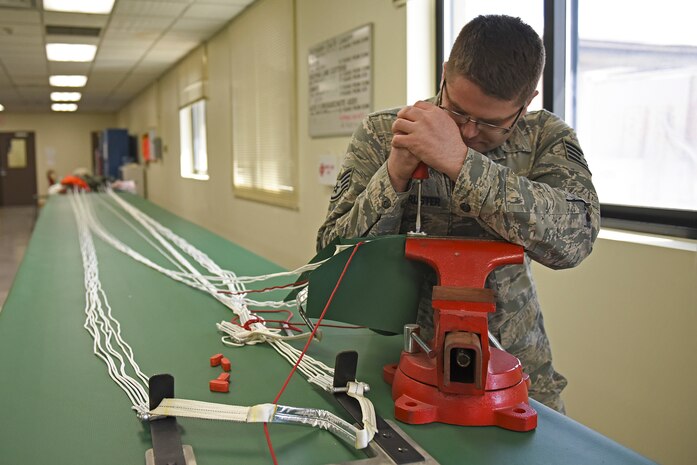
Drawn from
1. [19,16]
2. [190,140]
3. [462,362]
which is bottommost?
[462,362]

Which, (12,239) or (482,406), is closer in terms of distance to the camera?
(482,406)

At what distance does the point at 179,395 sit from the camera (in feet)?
3.50

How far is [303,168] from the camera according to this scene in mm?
4711

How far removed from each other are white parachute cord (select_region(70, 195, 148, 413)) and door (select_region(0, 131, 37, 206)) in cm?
1576

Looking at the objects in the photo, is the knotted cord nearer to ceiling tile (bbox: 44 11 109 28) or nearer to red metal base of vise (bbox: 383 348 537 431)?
red metal base of vise (bbox: 383 348 537 431)

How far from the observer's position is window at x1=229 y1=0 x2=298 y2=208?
16.3ft

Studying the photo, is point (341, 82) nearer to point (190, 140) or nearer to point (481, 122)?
point (481, 122)

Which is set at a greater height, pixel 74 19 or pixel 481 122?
pixel 74 19

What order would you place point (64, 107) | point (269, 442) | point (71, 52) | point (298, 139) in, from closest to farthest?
1. point (269, 442)
2. point (298, 139)
3. point (71, 52)
4. point (64, 107)

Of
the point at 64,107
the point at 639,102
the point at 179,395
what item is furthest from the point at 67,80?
the point at 179,395

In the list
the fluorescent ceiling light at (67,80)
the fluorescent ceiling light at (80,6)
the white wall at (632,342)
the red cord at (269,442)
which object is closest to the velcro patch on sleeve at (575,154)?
the red cord at (269,442)

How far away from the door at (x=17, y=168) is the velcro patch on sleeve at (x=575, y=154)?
1717 centimetres

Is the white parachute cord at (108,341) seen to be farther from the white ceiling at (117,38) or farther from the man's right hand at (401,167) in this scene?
the white ceiling at (117,38)

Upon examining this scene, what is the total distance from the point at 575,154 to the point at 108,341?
106cm
